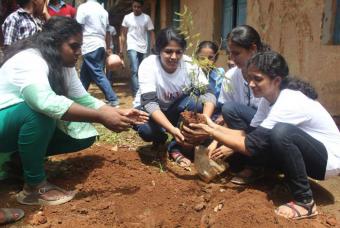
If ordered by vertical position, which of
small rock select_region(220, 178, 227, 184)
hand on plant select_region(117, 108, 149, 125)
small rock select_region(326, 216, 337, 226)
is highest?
hand on plant select_region(117, 108, 149, 125)

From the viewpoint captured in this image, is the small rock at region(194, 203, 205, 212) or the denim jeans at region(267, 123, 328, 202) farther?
the small rock at region(194, 203, 205, 212)

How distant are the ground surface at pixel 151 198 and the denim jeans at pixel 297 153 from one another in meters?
0.21

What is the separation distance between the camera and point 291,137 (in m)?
2.27

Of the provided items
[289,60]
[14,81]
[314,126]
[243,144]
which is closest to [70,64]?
[14,81]

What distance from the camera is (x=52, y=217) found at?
2.36m

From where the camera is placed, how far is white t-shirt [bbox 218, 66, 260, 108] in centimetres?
311

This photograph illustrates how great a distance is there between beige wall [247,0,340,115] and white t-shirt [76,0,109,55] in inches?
97.7

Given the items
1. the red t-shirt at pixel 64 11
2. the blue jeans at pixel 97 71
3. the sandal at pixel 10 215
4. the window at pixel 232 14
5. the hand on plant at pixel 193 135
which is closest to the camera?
the sandal at pixel 10 215

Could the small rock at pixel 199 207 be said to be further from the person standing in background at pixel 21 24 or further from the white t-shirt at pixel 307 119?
the person standing in background at pixel 21 24

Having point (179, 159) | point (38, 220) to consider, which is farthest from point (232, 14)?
point (38, 220)

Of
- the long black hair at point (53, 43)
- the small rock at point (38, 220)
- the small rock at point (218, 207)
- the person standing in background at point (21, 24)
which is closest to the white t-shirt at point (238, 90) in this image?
the small rock at point (218, 207)

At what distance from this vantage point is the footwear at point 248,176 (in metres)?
2.87

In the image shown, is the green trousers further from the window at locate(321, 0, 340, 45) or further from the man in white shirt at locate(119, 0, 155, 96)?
the man in white shirt at locate(119, 0, 155, 96)

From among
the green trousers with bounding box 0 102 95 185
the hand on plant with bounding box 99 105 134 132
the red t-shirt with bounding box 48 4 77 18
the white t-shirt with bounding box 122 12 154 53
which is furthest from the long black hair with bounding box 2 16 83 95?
the white t-shirt with bounding box 122 12 154 53
